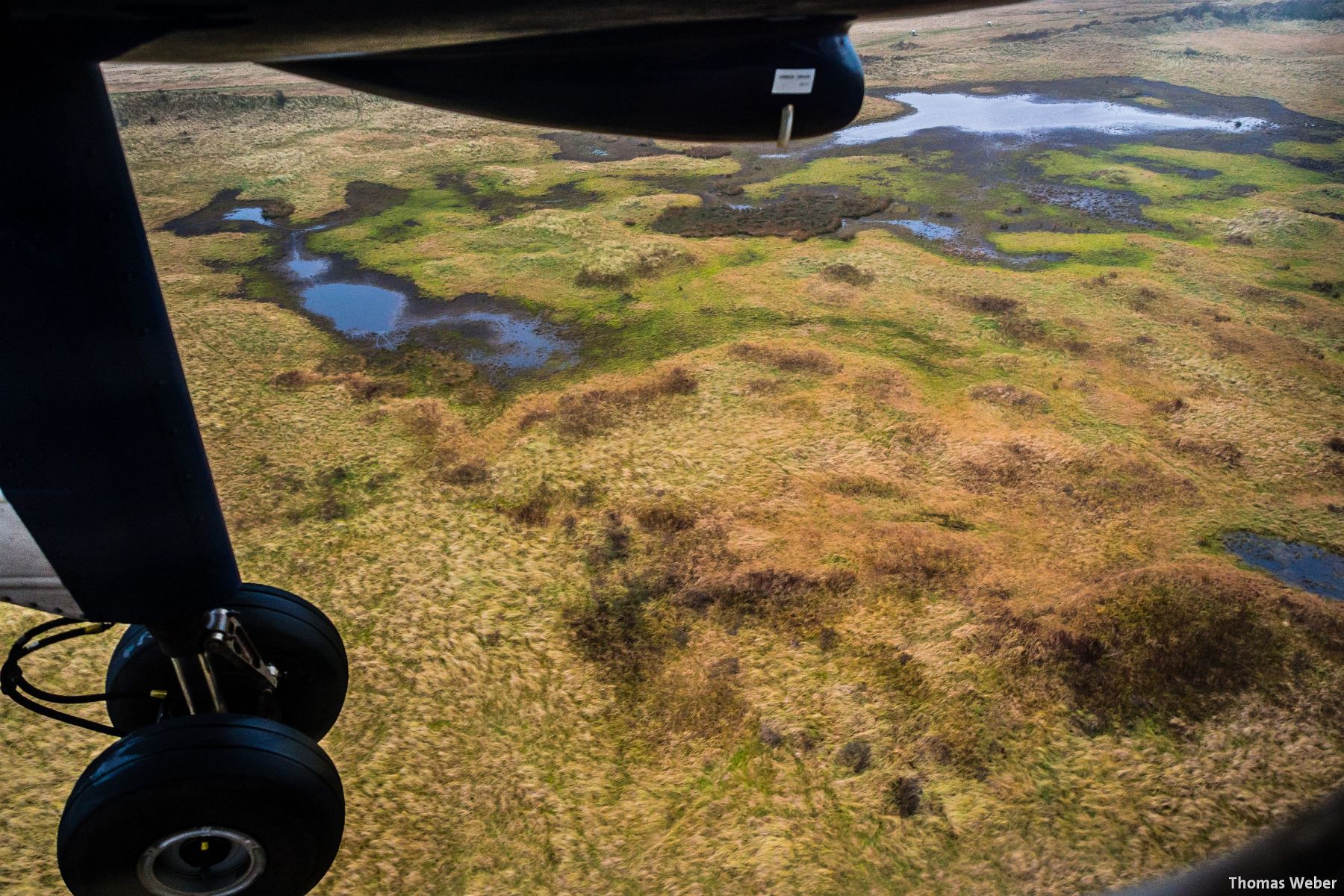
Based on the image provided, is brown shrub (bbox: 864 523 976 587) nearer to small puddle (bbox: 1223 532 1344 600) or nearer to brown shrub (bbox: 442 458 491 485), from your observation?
small puddle (bbox: 1223 532 1344 600)

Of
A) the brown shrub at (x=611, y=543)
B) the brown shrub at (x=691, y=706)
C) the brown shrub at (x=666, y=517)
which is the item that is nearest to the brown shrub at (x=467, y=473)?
the brown shrub at (x=611, y=543)

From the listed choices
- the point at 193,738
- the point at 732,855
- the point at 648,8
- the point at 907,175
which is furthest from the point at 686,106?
the point at 907,175

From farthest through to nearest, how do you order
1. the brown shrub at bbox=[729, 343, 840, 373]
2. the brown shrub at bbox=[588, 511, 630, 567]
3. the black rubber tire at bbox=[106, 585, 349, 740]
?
the brown shrub at bbox=[729, 343, 840, 373] < the brown shrub at bbox=[588, 511, 630, 567] < the black rubber tire at bbox=[106, 585, 349, 740]

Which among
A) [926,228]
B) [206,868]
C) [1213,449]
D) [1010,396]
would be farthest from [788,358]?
[206,868]

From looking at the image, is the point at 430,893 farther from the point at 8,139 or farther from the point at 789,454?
the point at 789,454

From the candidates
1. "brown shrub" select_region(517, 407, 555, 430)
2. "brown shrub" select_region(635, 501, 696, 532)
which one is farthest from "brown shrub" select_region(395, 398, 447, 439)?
"brown shrub" select_region(635, 501, 696, 532)

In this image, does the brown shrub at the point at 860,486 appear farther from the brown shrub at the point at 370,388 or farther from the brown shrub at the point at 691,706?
the brown shrub at the point at 370,388
